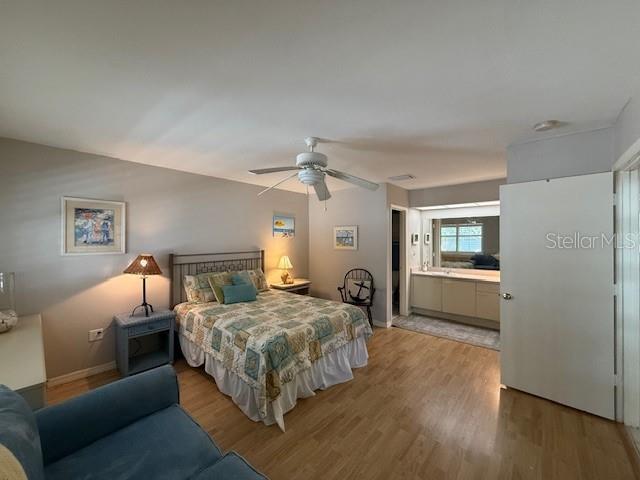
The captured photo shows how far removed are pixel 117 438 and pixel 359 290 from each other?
383cm

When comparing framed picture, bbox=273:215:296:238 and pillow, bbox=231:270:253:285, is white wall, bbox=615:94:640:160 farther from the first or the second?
framed picture, bbox=273:215:296:238

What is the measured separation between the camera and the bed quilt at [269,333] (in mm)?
2188

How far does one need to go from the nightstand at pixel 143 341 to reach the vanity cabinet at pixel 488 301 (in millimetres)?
4528

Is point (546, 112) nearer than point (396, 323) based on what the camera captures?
Yes

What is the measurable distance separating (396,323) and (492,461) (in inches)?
114

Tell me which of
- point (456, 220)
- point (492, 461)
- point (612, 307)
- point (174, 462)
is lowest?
point (492, 461)

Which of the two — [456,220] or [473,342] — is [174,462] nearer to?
[473,342]

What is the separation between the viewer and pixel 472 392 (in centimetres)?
262

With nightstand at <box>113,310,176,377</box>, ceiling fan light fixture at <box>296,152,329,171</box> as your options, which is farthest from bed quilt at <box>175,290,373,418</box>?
ceiling fan light fixture at <box>296,152,329,171</box>

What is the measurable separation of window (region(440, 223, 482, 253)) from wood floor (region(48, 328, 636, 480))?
256cm

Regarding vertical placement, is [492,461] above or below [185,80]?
below

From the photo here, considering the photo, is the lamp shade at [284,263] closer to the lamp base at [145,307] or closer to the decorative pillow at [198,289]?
the decorative pillow at [198,289]

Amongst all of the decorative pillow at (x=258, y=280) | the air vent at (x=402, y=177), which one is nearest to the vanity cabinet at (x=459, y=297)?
the air vent at (x=402, y=177)

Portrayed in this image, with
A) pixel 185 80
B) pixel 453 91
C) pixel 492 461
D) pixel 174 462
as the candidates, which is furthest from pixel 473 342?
pixel 185 80
